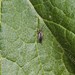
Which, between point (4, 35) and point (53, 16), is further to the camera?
point (53, 16)

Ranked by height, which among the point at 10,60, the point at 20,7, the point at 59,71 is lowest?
the point at 59,71

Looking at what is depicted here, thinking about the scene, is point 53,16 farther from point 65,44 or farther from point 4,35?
point 4,35

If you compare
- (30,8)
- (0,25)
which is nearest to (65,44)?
(30,8)

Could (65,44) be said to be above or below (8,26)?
below

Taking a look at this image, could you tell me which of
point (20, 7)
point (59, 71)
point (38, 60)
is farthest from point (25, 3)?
point (59, 71)

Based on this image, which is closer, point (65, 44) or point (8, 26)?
point (8, 26)

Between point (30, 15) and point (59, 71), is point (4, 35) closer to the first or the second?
point (30, 15)
